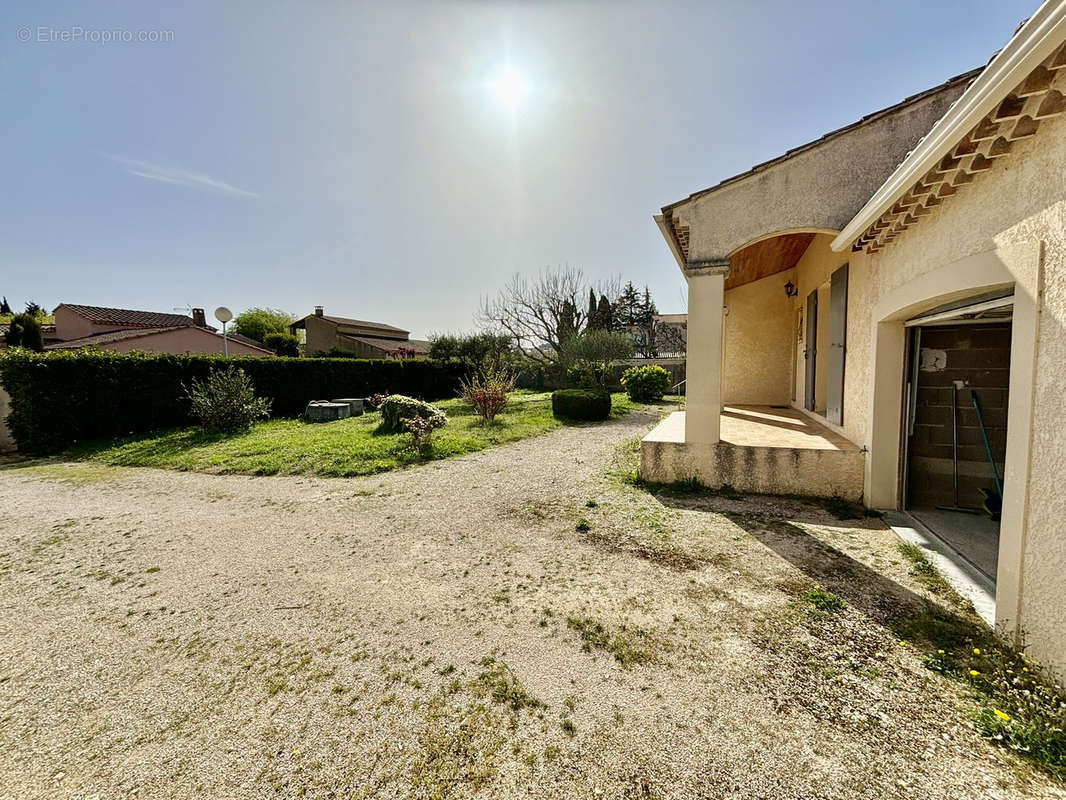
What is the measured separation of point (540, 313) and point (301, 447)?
18.0 meters

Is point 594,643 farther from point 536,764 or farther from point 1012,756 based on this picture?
point 1012,756

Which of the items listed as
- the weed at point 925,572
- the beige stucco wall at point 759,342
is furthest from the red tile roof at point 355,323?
the weed at point 925,572

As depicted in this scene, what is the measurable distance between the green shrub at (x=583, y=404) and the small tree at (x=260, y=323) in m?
42.7

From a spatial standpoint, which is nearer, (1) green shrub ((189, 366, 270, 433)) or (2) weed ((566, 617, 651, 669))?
(2) weed ((566, 617, 651, 669))

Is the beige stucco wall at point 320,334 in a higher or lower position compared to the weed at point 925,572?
higher

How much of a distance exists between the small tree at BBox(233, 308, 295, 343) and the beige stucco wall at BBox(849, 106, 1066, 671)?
5173 cm

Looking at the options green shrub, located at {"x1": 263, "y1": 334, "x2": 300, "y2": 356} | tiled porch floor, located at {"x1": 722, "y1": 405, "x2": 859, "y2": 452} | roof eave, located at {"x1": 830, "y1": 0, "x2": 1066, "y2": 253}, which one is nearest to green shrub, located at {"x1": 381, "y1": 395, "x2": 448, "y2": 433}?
tiled porch floor, located at {"x1": 722, "y1": 405, "x2": 859, "y2": 452}

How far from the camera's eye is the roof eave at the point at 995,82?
1.86 metres

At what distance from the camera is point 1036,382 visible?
223cm

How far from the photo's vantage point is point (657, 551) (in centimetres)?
394

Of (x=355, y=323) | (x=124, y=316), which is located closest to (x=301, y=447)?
(x=124, y=316)

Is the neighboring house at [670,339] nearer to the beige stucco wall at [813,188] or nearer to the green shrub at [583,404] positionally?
the green shrub at [583,404]

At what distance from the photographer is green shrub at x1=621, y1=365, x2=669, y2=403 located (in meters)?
17.9

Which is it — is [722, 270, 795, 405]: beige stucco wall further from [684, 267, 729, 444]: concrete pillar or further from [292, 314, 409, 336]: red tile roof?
[292, 314, 409, 336]: red tile roof
